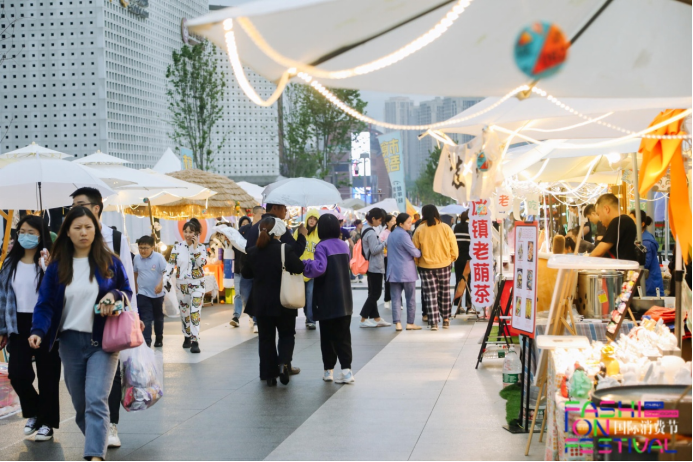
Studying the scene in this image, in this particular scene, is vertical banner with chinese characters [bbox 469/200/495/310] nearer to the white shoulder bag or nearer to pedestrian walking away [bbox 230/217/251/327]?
pedestrian walking away [bbox 230/217/251/327]

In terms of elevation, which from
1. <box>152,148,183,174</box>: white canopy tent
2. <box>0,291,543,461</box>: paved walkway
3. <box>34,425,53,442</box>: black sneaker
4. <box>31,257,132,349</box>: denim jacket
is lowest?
<box>0,291,543,461</box>: paved walkway

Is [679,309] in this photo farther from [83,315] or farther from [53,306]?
[53,306]

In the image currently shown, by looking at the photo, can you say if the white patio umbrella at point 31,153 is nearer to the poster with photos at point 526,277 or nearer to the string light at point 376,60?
the poster with photos at point 526,277

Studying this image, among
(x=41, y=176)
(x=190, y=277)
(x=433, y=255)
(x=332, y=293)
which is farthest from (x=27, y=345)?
(x=433, y=255)

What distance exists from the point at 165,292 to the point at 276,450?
18.1 ft

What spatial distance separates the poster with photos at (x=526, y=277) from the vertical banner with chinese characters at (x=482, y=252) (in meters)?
4.03

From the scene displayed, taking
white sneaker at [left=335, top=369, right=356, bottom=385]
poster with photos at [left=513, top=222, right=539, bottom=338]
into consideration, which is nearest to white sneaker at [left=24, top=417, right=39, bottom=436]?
white sneaker at [left=335, top=369, right=356, bottom=385]

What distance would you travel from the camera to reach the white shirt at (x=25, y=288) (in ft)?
22.2

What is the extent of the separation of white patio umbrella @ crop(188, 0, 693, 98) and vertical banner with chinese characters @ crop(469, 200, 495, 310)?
659 cm

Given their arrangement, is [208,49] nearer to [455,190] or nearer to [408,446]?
[455,190]

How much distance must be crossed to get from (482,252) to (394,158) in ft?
60.6

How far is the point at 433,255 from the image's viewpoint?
13.3 meters

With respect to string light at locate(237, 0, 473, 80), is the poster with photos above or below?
below

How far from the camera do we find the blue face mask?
6.84 m
